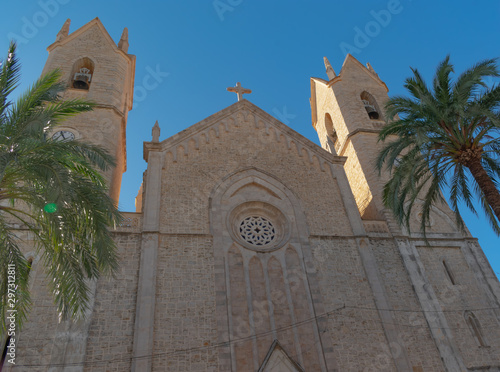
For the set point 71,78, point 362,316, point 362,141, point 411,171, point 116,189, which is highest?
point 71,78

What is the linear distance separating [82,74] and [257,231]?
13.1 meters

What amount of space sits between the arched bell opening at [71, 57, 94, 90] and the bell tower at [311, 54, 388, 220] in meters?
13.0

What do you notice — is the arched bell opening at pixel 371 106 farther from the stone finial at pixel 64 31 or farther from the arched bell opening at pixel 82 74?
the stone finial at pixel 64 31

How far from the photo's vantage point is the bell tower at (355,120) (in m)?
19.2

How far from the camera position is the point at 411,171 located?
475 inches

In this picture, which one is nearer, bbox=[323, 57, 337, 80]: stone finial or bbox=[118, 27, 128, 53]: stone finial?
bbox=[118, 27, 128, 53]: stone finial

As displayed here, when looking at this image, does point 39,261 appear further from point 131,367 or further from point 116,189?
point 116,189

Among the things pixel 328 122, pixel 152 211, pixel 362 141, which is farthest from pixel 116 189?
pixel 328 122

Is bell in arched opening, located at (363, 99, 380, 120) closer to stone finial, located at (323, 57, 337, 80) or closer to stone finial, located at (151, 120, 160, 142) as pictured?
stone finial, located at (323, 57, 337, 80)

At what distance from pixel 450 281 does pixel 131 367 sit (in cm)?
1215

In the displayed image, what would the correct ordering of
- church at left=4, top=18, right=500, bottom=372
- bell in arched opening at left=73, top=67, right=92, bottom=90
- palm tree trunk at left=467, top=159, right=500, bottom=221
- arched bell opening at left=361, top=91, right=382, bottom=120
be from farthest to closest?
1. arched bell opening at left=361, top=91, right=382, bottom=120
2. bell in arched opening at left=73, top=67, right=92, bottom=90
3. church at left=4, top=18, right=500, bottom=372
4. palm tree trunk at left=467, top=159, right=500, bottom=221

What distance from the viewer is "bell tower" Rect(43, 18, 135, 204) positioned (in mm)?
17609

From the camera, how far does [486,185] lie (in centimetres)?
1135

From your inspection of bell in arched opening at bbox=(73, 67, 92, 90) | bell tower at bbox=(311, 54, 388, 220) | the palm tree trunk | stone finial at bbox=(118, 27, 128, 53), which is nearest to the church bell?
bell tower at bbox=(311, 54, 388, 220)
